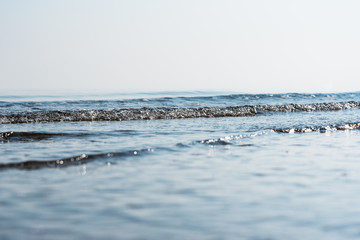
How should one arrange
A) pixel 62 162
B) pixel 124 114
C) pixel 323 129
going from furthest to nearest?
pixel 124 114 < pixel 323 129 < pixel 62 162

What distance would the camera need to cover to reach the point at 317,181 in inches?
234

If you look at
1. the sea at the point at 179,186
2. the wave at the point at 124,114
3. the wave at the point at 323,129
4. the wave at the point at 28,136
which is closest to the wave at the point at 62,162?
the sea at the point at 179,186

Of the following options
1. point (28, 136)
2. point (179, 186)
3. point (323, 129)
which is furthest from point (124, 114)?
point (179, 186)

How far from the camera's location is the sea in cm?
416

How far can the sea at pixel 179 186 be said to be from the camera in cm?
416

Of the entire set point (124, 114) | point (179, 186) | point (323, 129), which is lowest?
point (179, 186)

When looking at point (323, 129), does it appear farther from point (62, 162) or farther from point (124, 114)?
point (62, 162)

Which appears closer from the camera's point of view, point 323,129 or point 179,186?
point 179,186

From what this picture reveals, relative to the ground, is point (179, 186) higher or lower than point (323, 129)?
lower

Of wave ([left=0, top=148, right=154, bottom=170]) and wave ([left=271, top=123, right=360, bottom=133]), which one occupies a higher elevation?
wave ([left=271, top=123, right=360, bottom=133])

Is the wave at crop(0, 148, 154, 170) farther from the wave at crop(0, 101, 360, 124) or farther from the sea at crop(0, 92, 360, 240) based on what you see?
the wave at crop(0, 101, 360, 124)

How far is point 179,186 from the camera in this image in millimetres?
5711

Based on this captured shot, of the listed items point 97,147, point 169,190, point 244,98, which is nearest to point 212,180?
point 169,190

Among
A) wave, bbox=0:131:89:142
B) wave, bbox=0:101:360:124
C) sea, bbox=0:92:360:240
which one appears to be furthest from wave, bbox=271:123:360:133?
wave, bbox=0:101:360:124
